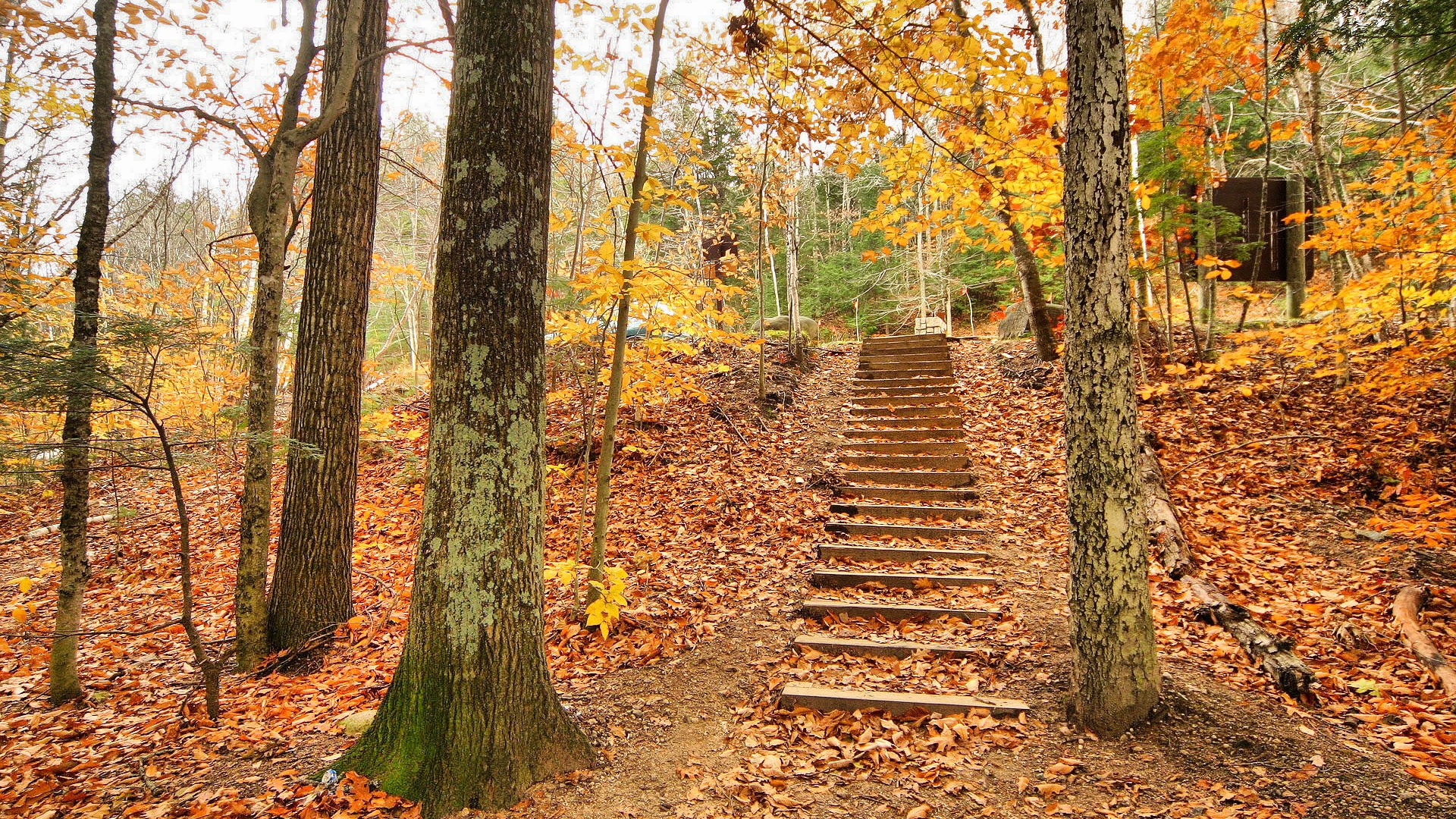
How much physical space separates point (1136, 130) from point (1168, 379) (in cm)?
370

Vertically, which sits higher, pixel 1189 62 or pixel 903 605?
pixel 1189 62

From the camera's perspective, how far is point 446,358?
113 inches

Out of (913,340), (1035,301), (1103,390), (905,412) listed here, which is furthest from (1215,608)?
(913,340)

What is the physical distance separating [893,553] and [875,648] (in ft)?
5.38

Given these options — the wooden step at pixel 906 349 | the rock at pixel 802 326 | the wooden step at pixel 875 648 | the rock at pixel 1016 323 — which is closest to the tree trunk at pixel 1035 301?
the wooden step at pixel 906 349

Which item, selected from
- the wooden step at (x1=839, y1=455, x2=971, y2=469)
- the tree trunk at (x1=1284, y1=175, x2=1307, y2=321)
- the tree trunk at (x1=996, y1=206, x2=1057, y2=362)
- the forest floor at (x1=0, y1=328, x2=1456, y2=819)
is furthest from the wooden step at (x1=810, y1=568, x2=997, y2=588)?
the tree trunk at (x1=1284, y1=175, x2=1307, y2=321)

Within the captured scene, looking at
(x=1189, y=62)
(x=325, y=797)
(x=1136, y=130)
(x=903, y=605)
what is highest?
(x=1189, y=62)

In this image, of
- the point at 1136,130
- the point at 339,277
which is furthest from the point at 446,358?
the point at 1136,130

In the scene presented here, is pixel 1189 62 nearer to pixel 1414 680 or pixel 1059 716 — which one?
pixel 1414 680

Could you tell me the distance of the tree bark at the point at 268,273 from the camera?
406cm

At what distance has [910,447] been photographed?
838cm

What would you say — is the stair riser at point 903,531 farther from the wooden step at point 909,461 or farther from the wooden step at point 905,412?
the wooden step at point 905,412

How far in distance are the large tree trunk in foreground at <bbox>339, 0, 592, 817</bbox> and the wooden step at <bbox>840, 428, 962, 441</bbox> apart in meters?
6.83

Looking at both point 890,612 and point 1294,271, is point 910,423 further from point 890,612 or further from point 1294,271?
point 1294,271
